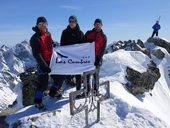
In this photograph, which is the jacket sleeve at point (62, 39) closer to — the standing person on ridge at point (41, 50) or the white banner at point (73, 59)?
the white banner at point (73, 59)

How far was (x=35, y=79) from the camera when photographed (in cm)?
2028

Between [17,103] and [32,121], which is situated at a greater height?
[32,121]

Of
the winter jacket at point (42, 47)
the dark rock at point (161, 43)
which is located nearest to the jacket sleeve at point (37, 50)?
the winter jacket at point (42, 47)

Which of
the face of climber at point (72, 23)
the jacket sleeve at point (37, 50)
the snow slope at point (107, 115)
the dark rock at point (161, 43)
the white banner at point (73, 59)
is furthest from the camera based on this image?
the dark rock at point (161, 43)

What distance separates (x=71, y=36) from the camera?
13.5m

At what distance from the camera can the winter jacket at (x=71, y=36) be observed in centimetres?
1342

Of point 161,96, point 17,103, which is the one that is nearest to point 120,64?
point 161,96

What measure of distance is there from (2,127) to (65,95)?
3305 mm

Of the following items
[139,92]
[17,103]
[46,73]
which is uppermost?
[46,73]

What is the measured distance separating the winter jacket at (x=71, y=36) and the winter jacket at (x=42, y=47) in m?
0.90

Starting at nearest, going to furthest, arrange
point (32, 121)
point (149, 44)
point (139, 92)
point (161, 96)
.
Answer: point (32, 121)
point (139, 92)
point (161, 96)
point (149, 44)

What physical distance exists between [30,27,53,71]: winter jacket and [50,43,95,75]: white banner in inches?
10.8

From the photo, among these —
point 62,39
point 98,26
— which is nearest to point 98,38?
point 98,26

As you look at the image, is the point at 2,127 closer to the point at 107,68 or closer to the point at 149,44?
the point at 107,68
